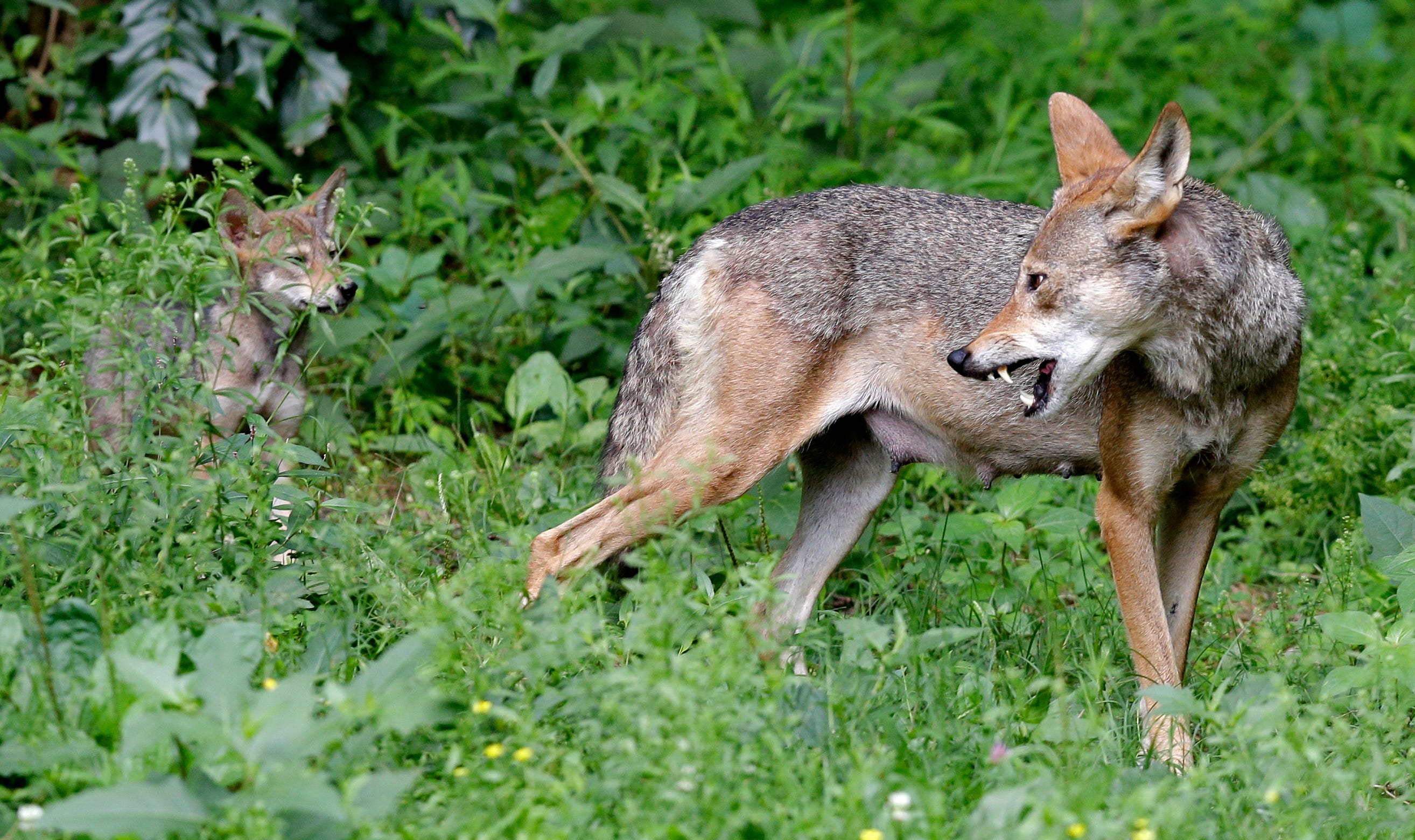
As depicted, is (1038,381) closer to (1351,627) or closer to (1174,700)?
(1351,627)

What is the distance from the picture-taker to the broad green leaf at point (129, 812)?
246cm

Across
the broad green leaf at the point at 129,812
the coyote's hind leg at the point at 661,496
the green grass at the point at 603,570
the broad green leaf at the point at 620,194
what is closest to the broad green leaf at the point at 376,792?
the green grass at the point at 603,570

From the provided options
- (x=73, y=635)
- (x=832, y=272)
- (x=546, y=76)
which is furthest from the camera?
(x=546, y=76)

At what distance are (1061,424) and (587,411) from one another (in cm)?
216

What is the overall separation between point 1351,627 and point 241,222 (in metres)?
4.15

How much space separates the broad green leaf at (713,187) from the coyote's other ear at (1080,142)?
1791 mm

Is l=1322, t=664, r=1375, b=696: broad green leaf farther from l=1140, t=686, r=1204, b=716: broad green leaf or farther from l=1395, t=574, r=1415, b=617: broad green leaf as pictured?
l=1140, t=686, r=1204, b=716: broad green leaf

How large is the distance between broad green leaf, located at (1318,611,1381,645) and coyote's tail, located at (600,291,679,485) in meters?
2.14

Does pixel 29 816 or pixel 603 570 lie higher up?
pixel 29 816

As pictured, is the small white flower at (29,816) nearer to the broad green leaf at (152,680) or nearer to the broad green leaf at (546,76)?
the broad green leaf at (152,680)

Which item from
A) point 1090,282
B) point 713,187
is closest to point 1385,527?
point 1090,282

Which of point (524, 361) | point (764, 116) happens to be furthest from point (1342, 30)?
point (524, 361)

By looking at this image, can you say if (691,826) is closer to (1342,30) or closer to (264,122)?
(264,122)

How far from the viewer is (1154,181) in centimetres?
402
